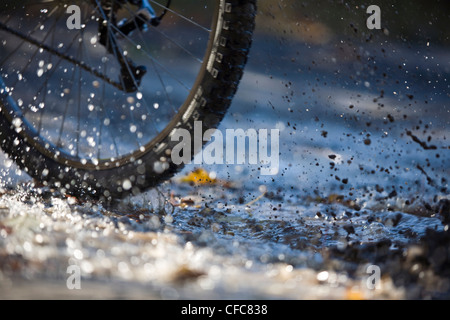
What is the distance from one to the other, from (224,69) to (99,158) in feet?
2.68

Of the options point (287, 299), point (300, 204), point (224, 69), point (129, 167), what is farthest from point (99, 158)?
point (287, 299)

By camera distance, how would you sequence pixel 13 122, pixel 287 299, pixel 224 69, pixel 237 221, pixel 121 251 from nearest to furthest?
pixel 287 299, pixel 121 251, pixel 224 69, pixel 237 221, pixel 13 122

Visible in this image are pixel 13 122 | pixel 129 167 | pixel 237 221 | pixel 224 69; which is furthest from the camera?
pixel 13 122

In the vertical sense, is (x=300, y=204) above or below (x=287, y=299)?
above

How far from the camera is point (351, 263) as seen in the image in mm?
1175

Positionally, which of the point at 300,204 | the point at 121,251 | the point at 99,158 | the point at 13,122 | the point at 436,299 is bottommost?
the point at 436,299

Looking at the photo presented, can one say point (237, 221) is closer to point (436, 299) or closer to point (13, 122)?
point (436, 299)

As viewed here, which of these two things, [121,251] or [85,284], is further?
[121,251]

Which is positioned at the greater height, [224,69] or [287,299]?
[224,69]

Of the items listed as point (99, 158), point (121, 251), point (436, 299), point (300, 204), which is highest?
point (99, 158)

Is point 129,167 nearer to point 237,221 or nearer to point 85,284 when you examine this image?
point 237,221

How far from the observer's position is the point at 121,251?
1.13 m

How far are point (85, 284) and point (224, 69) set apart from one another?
104 cm

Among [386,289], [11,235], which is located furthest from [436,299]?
[11,235]
